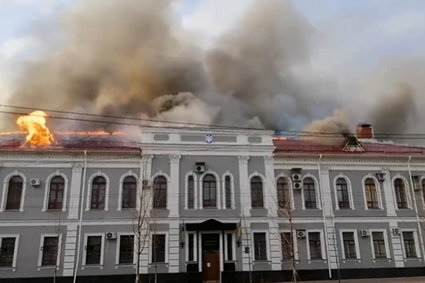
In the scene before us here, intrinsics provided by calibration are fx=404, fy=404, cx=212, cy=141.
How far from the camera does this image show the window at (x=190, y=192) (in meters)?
26.3

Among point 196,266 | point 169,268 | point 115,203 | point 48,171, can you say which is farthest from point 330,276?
point 48,171

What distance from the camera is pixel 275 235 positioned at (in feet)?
86.4

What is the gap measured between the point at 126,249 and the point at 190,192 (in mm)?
5355

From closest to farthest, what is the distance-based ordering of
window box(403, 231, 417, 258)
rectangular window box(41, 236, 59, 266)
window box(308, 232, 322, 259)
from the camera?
rectangular window box(41, 236, 59, 266) < window box(308, 232, 322, 259) < window box(403, 231, 417, 258)

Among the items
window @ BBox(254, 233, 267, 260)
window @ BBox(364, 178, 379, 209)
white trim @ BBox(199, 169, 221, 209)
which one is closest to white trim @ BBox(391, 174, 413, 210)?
window @ BBox(364, 178, 379, 209)

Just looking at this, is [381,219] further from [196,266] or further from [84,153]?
[84,153]

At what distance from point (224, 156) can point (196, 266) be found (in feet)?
24.1

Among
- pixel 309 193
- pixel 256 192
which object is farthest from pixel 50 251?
pixel 309 193

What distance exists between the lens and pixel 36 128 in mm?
27328

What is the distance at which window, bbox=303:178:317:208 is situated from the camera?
2766cm

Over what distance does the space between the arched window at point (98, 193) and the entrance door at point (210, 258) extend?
6.95 meters

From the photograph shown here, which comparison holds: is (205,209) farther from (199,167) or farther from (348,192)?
(348,192)

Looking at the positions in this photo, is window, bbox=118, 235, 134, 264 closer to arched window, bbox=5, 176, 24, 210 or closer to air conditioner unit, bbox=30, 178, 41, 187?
air conditioner unit, bbox=30, 178, 41, 187

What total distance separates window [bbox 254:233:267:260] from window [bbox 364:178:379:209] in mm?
7919
